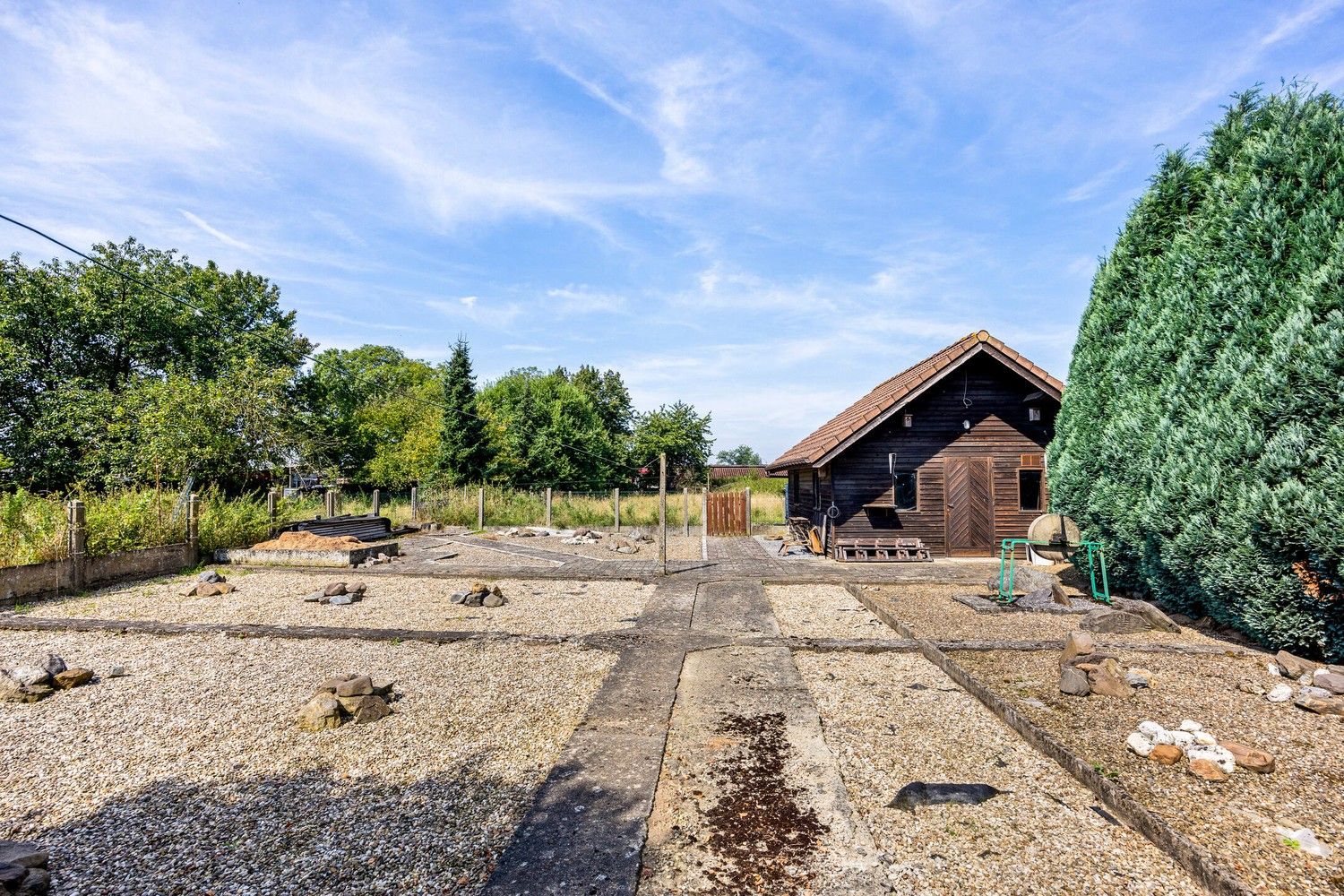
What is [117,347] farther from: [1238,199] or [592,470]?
[1238,199]

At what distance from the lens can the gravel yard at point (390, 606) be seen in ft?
27.1

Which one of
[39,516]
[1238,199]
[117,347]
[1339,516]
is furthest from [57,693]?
Result: [117,347]

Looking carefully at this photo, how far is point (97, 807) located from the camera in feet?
11.6

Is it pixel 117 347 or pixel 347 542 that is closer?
pixel 347 542

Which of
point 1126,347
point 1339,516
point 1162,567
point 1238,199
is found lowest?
point 1162,567

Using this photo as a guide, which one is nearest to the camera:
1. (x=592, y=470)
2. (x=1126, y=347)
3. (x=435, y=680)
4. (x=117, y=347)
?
(x=435, y=680)

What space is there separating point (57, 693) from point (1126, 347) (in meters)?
12.4

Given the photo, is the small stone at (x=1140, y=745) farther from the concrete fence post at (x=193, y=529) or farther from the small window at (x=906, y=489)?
the concrete fence post at (x=193, y=529)

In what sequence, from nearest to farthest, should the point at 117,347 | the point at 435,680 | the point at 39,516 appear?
1. the point at 435,680
2. the point at 39,516
3. the point at 117,347

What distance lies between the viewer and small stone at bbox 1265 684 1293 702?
16.4ft

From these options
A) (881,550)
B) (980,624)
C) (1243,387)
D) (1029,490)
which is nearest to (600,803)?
(980,624)

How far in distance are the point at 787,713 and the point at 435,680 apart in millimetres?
3173

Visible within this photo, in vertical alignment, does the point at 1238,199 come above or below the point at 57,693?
above

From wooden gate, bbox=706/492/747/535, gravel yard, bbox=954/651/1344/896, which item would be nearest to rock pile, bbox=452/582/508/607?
gravel yard, bbox=954/651/1344/896
